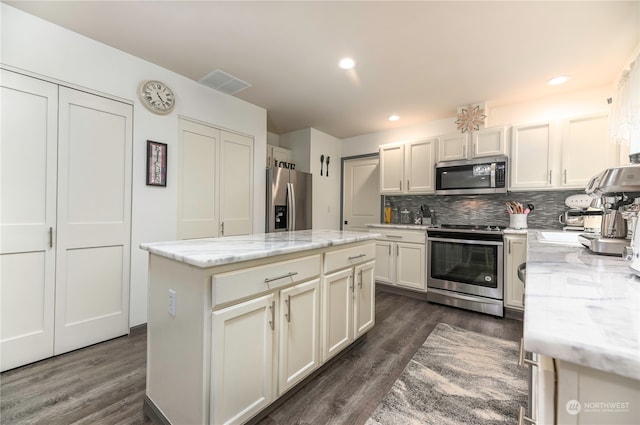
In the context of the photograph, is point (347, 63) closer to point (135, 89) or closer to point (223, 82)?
point (223, 82)

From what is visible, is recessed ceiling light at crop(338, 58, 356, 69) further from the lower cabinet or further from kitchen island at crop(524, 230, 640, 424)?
kitchen island at crop(524, 230, 640, 424)

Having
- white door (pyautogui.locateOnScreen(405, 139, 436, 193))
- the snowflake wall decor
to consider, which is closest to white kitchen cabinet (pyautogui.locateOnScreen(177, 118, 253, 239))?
white door (pyautogui.locateOnScreen(405, 139, 436, 193))

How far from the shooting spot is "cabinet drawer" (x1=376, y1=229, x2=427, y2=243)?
139 inches

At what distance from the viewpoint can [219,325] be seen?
119 cm

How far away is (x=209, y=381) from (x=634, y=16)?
3.58 metres

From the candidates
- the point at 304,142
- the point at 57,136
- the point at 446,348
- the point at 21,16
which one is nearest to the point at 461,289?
the point at 446,348

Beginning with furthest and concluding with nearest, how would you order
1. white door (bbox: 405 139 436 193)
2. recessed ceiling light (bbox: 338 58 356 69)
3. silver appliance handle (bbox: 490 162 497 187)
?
white door (bbox: 405 139 436 193) → silver appliance handle (bbox: 490 162 497 187) → recessed ceiling light (bbox: 338 58 356 69)

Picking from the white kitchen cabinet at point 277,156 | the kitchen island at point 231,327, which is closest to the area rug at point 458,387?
the kitchen island at point 231,327

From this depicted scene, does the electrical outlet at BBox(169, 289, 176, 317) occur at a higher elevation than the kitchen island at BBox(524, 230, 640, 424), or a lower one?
lower

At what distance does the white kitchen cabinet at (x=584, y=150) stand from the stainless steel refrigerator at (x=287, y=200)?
3.25 meters

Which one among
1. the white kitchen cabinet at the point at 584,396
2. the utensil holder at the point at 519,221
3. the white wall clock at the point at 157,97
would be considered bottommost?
the white kitchen cabinet at the point at 584,396

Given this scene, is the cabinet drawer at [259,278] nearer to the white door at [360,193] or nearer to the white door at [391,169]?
the white door at [391,169]

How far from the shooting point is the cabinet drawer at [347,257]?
185 cm

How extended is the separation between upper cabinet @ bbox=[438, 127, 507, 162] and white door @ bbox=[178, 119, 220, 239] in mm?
3014
